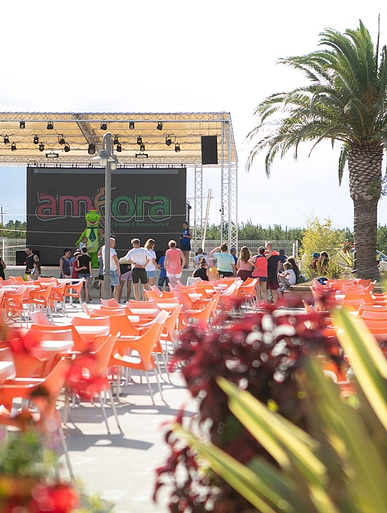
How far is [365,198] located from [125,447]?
12118 millimetres

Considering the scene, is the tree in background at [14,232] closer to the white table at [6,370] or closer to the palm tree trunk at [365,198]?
the palm tree trunk at [365,198]

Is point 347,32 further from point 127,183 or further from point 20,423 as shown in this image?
point 20,423

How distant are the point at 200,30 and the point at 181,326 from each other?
4516mm

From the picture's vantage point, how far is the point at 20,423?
1653 mm

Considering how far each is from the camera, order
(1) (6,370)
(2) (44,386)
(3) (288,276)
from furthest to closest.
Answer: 1. (3) (288,276)
2. (1) (6,370)
3. (2) (44,386)

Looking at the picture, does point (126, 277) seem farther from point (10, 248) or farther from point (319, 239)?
point (10, 248)

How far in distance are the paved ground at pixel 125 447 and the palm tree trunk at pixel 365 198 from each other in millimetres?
9908

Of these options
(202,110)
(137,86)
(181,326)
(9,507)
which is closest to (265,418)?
(9,507)

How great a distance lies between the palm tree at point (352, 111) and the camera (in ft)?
49.1

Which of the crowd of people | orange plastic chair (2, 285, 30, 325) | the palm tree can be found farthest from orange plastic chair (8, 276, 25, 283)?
the palm tree

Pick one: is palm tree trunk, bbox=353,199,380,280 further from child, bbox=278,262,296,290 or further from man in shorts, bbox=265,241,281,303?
man in shorts, bbox=265,241,281,303

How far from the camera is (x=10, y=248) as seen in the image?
26.3m

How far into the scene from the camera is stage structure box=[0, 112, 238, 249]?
20.5 meters

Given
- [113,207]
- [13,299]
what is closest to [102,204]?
[113,207]
